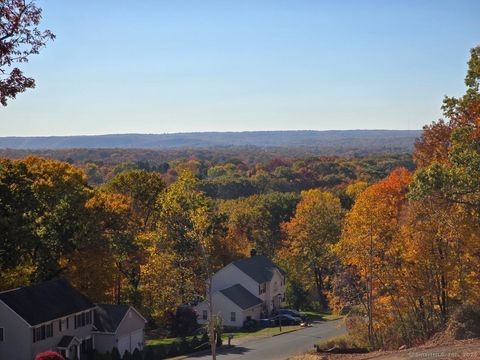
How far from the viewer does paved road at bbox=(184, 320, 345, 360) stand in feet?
146

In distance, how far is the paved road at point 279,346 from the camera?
44.5 m

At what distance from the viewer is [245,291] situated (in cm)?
6431

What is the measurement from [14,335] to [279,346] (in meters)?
19.7

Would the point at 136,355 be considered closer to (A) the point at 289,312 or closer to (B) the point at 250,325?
(B) the point at 250,325

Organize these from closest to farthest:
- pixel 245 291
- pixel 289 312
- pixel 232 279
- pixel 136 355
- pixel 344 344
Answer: pixel 344 344 → pixel 136 355 → pixel 245 291 → pixel 289 312 → pixel 232 279

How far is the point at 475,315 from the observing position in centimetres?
3231

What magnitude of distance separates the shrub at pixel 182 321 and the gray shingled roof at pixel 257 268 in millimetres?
13173

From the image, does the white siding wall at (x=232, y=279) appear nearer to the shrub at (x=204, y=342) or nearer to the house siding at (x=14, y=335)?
the shrub at (x=204, y=342)

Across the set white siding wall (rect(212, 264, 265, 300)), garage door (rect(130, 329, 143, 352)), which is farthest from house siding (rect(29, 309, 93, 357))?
white siding wall (rect(212, 264, 265, 300))

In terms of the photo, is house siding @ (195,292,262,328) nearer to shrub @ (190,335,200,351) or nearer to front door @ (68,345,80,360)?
shrub @ (190,335,200,351)

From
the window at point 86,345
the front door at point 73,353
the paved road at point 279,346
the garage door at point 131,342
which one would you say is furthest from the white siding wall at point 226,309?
the front door at point 73,353

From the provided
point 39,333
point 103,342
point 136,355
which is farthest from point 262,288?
point 39,333

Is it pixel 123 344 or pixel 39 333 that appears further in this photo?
pixel 123 344

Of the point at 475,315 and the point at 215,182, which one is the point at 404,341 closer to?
the point at 475,315
